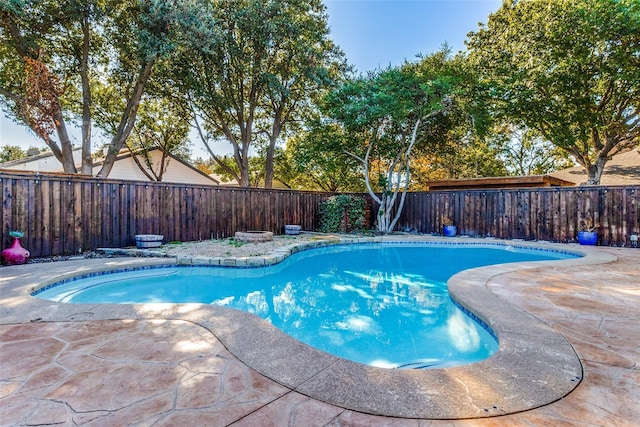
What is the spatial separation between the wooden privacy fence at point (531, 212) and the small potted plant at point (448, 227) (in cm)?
11

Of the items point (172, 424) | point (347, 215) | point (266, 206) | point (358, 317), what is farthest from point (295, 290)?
point (347, 215)

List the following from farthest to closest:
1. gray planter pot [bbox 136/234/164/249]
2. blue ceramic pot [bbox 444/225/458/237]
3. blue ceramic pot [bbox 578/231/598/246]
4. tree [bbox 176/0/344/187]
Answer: blue ceramic pot [bbox 444/225/458/237] < tree [bbox 176/0/344/187] < blue ceramic pot [bbox 578/231/598/246] < gray planter pot [bbox 136/234/164/249]

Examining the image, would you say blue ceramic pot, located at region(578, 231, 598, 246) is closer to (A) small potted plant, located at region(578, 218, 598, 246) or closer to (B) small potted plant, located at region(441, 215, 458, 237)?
(A) small potted plant, located at region(578, 218, 598, 246)

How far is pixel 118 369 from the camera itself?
5.92 feet

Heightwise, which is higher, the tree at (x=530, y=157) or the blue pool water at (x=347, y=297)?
the tree at (x=530, y=157)

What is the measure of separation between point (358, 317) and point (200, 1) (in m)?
9.09

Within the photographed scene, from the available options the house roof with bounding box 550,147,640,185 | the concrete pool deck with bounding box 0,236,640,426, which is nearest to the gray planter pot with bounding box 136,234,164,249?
the concrete pool deck with bounding box 0,236,640,426

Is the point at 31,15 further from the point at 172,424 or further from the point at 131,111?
the point at 172,424

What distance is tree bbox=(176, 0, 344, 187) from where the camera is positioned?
9.84 meters

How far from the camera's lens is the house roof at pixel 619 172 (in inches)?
492

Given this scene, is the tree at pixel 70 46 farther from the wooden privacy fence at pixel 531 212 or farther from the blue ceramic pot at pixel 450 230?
the blue ceramic pot at pixel 450 230

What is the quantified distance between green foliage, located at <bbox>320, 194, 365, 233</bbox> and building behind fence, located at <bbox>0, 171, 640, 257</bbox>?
0.45 m

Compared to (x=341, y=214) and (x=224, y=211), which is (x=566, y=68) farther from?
(x=224, y=211)

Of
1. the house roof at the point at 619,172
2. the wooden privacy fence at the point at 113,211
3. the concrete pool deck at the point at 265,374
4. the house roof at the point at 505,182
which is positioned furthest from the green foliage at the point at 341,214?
A: the house roof at the point at 619,172
